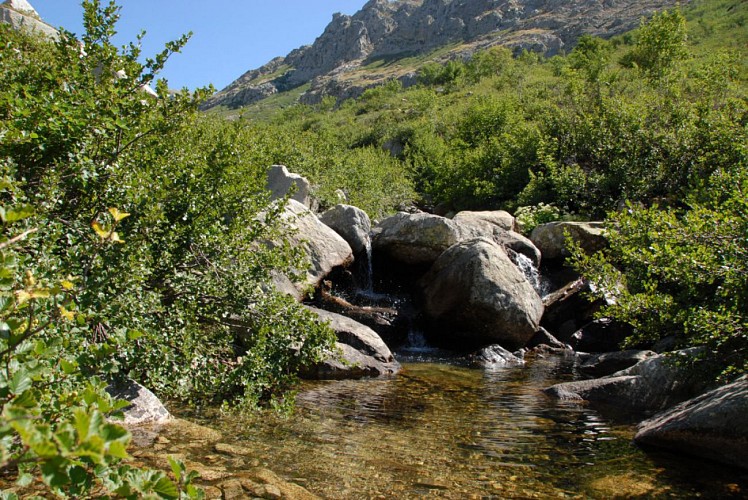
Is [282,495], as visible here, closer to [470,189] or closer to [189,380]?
[189,380]

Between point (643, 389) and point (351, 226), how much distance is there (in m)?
9.69

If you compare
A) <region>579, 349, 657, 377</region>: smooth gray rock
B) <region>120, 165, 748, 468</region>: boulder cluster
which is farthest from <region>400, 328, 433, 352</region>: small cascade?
<region>579, 349, 657, 377</region>: smooth gray rock

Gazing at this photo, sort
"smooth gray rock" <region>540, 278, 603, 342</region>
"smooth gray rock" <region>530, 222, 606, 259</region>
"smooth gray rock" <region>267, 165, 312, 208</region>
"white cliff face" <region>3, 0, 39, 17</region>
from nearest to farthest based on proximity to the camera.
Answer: "smooth gray rock" <region>540, 278, 603, 342</region> < "smooth gray rock" <region>530, 222, 606, 259</region> < "smooth gray rock" <region>267, 165, 312, 208</region> < "white cliff face" <region>3, 0, 39, 17</region>

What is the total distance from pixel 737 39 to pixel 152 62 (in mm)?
58257

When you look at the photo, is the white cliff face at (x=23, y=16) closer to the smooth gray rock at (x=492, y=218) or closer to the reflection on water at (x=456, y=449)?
the smooth gray rock at (x=492, y=218)

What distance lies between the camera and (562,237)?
1630 cm

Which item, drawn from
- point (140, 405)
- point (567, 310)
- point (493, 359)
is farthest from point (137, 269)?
point (567, 310)

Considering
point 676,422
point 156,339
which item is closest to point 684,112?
point 676,422

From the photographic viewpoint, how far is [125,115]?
5.53m

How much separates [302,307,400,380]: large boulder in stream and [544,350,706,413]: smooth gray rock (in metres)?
3.30

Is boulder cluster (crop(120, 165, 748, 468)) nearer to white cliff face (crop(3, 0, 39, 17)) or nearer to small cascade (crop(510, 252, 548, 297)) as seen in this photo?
small cascade (crop(510, 252, 548, 297))

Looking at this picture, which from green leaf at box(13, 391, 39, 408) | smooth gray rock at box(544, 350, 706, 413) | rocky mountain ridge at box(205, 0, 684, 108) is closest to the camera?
green leaf at box(13, 391, 39, 408)

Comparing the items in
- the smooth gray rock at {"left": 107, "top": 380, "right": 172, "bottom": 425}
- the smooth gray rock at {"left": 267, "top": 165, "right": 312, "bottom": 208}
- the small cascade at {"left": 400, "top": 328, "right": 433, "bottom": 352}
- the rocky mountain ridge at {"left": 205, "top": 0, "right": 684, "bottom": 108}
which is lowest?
the small cascade at {"left": 400, "top": 328, "right": 433, "bottom": 352}

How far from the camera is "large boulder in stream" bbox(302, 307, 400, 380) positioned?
957cm
